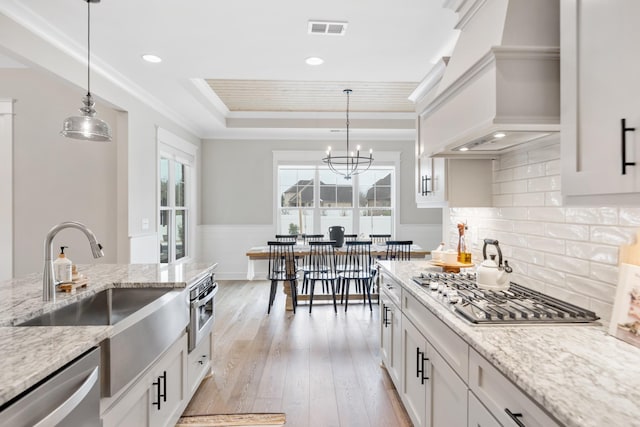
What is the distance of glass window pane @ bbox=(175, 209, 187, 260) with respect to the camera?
5.72 metres

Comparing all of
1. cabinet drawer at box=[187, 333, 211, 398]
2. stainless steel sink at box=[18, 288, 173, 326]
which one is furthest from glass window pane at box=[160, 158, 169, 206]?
stainless steel sink at box=[18, 288, 173, 326]

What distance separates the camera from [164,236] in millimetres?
5273


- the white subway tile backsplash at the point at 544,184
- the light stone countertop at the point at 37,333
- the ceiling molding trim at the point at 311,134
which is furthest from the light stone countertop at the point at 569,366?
the ceiling molding trim at the point at 311,134

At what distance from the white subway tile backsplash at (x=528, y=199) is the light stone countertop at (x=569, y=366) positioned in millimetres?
812

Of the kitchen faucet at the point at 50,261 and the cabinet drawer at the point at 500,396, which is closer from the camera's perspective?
the cabinet drawer at the point at 500,396

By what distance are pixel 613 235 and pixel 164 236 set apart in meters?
5.15

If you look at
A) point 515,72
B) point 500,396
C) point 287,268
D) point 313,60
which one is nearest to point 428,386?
point 500,396

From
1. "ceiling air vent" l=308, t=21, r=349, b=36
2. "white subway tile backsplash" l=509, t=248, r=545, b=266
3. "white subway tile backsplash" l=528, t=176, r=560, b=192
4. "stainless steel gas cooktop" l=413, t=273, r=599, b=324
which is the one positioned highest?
"ceiling air vent" l=308, t=21, r=349, b=36

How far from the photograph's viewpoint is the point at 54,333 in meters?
1.25

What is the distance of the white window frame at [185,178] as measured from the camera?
15.5 feet

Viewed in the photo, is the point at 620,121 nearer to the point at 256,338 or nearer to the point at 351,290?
the point at 256,338

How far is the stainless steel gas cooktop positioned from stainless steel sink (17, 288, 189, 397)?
4.52 ft

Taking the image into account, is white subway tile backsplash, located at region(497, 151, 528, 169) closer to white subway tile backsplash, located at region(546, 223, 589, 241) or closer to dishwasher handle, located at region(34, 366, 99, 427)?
white subway tile backsplash, located at region(546, 223, 589, 241)

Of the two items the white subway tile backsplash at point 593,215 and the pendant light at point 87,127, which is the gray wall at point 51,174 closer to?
the pendant light at point 87,127
